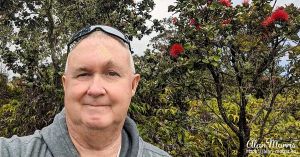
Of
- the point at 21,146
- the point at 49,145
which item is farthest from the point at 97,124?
the point at 21,146

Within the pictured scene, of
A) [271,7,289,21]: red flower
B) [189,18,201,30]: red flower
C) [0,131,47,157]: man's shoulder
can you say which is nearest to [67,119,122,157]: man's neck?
[0,131,47,157]: man's shoulder

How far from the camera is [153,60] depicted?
5312mm

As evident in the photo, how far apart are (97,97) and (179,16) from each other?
312 centimetres

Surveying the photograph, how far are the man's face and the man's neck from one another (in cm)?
4

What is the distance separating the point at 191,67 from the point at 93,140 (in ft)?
8.34

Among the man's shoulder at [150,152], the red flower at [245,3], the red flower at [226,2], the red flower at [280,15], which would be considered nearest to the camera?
the man's shoulder at [150,152]

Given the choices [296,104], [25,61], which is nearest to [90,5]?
[25,61]

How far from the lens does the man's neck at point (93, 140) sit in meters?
2.07

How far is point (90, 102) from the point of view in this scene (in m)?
1.99

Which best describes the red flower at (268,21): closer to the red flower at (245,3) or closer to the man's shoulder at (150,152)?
the red flower at (245,3)

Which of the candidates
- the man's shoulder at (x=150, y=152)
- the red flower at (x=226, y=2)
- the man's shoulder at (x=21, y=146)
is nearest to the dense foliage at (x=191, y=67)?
the red flower at (x=226, y=2)

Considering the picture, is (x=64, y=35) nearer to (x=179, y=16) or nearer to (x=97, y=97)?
(x=179, y=16)

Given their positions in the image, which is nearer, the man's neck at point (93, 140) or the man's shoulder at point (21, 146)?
the man's shoulder at point (21, 146)

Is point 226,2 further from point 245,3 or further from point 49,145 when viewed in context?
point 49,145
